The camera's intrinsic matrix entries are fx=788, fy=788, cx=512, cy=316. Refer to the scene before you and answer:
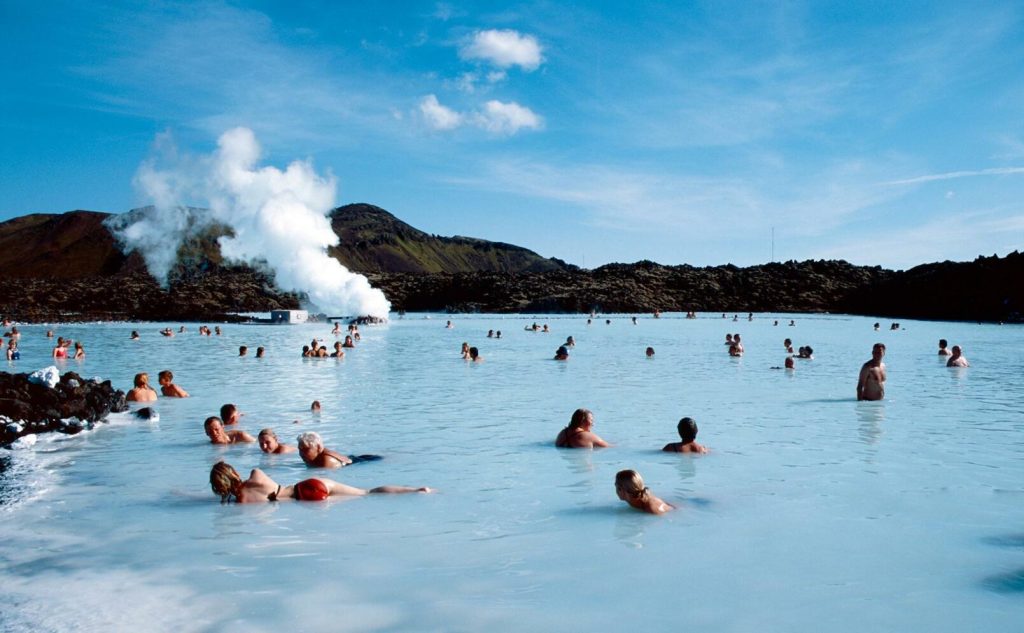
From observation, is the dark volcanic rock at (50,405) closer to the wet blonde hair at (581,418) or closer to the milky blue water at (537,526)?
the milky blue water at (537,526)

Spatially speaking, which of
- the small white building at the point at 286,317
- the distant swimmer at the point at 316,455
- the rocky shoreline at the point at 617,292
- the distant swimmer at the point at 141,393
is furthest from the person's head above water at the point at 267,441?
the rocky shoreline at the point at 617,292

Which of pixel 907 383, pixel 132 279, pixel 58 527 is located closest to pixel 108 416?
pixel 58 527

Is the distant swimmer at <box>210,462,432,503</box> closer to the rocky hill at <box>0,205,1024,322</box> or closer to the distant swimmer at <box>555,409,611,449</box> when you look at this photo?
the distant swimmer at <box>555,409,611,449</box>

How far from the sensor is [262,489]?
7.63 meters

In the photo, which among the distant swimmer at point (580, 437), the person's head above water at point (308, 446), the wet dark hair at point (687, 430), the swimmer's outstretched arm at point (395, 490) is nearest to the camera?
the swimmer's outstretched arm at point (395, 490)

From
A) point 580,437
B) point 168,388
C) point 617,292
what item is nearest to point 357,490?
point 580,437

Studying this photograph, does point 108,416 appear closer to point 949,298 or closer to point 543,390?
point 543,390

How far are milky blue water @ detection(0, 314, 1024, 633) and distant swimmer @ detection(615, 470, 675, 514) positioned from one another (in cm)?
14

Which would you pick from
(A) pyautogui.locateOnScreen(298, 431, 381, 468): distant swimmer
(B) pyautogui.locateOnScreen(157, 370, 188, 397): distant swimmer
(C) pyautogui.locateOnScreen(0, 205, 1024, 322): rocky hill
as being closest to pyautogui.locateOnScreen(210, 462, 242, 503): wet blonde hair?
(A) pyautogui.locateOnScreen(298, 431, 381, 468): distant swimmer

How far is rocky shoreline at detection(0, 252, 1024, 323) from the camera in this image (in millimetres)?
65000

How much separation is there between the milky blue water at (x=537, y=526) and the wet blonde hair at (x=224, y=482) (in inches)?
6.9

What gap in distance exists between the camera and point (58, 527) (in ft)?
22.8

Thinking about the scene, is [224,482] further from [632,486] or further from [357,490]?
[632,486]

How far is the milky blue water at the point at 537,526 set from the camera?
512cm
